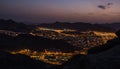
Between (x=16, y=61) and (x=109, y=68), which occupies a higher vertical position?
(x=109, y=68)

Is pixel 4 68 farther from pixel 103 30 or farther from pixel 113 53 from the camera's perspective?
pixel 103 30

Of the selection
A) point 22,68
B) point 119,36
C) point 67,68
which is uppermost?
point 119,36

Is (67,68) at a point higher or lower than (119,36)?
lower

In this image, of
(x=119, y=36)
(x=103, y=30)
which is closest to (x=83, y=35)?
(x=103, y=30)

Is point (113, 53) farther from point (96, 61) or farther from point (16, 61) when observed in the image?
point (16, 61)

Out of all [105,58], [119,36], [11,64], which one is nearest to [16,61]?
[11,64]

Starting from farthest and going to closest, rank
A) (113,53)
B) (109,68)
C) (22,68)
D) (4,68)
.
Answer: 1. (22,68)
2. (4,68)
3. (113,53)
4. (109,68)

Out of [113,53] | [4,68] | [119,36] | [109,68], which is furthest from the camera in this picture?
[4,68]

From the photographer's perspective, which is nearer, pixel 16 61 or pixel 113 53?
pixel 113 53

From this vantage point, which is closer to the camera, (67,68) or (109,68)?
(109,68)
